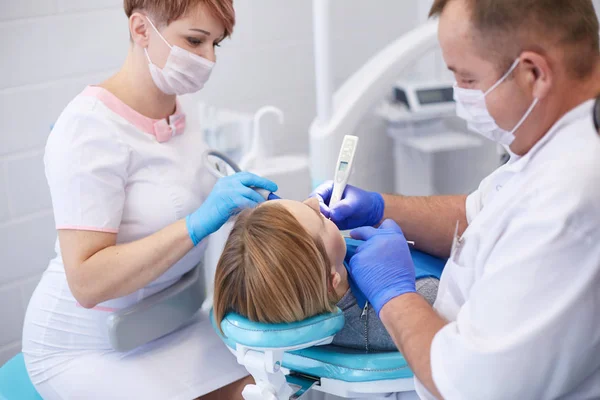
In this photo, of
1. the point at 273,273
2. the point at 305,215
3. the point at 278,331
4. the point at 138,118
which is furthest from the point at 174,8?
the point at 278,331

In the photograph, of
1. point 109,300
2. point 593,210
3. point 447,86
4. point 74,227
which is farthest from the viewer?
point 447,86

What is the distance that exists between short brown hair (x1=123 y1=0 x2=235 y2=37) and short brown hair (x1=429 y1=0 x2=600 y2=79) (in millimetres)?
733

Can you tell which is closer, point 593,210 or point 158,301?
point 593,210

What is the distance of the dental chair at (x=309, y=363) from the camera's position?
126 cm

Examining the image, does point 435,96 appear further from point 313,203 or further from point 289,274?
point 289,274

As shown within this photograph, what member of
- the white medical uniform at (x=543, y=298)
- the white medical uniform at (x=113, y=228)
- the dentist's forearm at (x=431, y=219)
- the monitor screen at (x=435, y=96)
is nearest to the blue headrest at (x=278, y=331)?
the white medical uniform at (x=543, y=298)

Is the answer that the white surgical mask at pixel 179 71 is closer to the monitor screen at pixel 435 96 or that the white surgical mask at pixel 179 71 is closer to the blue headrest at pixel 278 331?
the blue headrest at pixel 278 331

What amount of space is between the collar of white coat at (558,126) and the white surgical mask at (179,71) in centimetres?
85

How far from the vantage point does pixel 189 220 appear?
1575mm

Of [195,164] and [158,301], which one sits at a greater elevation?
[195,164]

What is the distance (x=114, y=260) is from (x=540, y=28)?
1021mm

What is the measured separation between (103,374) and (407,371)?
751 mm

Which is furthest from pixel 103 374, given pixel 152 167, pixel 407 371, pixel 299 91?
pixel 299 91

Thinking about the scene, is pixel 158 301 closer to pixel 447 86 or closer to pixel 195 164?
pixel 195 164
